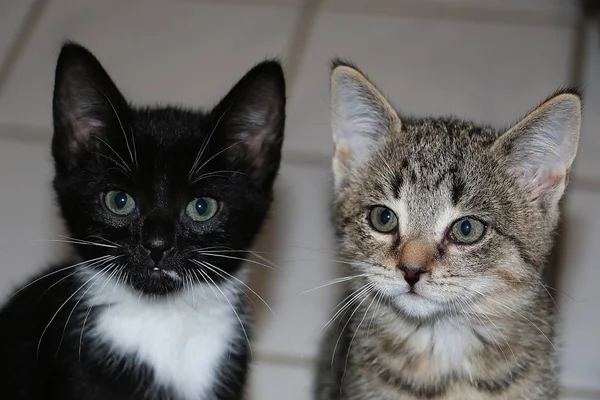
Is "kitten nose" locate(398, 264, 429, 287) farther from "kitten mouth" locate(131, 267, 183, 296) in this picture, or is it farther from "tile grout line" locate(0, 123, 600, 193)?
"tile grout line" locate(0, 123, 600, 193)

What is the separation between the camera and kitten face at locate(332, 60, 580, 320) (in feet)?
5.61

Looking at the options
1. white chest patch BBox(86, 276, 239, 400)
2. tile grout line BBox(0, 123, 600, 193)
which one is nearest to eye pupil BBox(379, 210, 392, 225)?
white chest patch BBox(86, 276, 239, 400)

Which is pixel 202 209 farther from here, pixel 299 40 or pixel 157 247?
pixel 299 40

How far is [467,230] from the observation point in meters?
1.74

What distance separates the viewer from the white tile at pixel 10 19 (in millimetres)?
2924

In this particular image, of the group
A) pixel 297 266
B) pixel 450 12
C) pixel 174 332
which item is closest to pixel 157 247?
pixel 174 332

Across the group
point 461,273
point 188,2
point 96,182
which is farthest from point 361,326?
point 188,2

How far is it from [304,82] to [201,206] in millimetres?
1096

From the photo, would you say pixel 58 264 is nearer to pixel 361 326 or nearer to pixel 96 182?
pixel 96 182

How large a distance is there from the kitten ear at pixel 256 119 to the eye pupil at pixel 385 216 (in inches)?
9.3

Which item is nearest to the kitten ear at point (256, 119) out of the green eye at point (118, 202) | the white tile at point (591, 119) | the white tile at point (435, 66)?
the green eye at point (118, 202)

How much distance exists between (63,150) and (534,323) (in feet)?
3.05

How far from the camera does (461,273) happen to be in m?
1.70

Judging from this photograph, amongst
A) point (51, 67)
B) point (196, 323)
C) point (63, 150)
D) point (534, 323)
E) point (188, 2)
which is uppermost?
point (188, 2)
